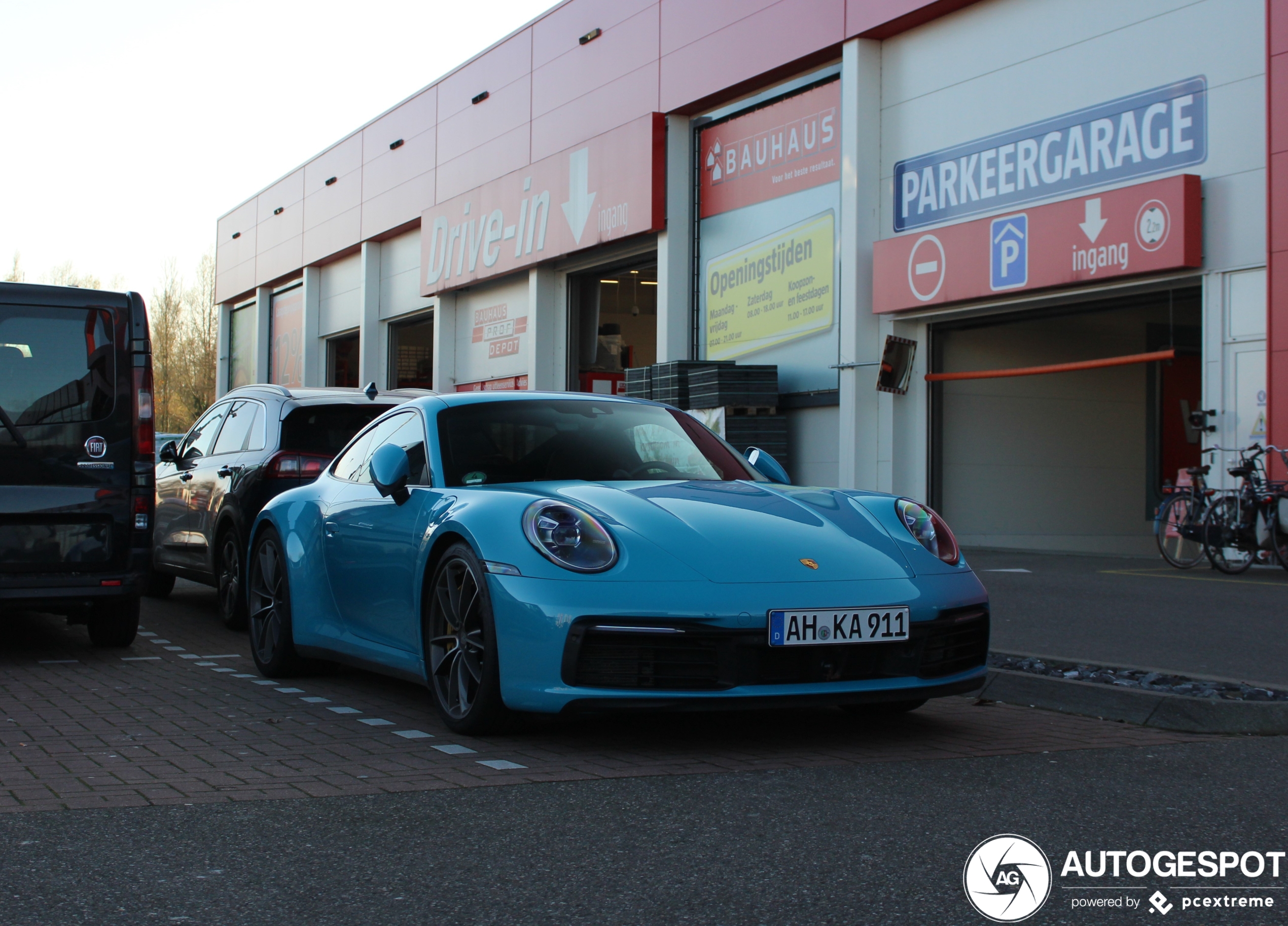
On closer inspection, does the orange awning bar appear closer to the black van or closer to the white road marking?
the black van

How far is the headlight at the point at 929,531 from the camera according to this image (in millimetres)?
5039

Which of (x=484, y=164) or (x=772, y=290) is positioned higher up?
(x=484, y=164)

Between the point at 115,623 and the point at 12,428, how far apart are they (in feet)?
4.19

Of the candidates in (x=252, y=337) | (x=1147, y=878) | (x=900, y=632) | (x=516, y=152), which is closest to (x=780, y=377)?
(x=516, y=152)

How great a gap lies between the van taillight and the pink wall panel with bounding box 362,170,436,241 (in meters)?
23.1

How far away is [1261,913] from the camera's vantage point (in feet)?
9.46

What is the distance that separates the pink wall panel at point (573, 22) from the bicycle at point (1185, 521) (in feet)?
38.3

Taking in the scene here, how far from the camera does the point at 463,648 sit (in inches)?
194

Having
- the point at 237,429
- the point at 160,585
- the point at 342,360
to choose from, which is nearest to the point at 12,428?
the point at 237,429

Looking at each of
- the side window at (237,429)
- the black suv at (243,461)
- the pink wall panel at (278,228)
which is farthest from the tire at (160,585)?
the pink wall panel at (278,228)

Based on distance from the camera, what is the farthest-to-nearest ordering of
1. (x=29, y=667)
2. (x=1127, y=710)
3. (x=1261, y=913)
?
(x=29, y=667), (x=1127, y=710), (x=1261, y=913)

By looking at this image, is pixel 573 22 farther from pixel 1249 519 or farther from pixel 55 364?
pixel 55 364

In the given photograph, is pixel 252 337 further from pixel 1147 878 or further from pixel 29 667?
pixel 1147 878

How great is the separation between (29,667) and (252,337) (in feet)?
124
